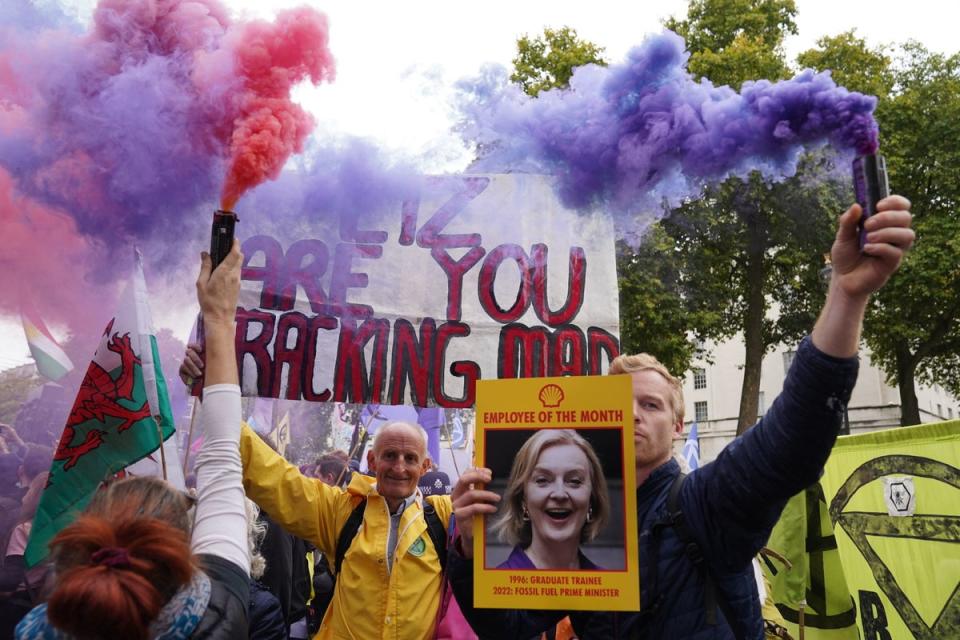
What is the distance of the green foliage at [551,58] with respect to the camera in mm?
12852

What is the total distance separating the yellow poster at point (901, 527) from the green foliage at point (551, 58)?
9.32 meters

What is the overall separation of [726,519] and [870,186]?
0.78 m

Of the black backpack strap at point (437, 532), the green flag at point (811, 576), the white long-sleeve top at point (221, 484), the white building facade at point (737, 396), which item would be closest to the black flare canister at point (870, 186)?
the white long-sleeve top at point (221, 484)

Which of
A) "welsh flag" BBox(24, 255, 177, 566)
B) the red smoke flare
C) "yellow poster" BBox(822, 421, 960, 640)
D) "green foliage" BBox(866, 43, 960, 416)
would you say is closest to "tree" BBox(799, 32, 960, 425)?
"green foliage" BBox(866, 43, 960, 416)

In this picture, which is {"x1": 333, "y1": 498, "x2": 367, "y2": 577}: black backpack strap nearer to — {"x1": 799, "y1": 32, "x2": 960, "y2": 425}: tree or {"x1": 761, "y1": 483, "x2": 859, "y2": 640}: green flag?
{"x1": 761, "y1": 483, "x2": 859, "y2": 640}: green flag

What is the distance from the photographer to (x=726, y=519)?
173cm

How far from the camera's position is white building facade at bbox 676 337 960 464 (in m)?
34.2

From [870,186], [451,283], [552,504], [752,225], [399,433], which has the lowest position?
[552,504]

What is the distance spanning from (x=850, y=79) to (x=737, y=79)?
275 cm

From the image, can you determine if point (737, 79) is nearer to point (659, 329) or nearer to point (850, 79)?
point (850, 79)

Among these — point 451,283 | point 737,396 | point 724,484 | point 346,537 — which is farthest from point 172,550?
point 737,396

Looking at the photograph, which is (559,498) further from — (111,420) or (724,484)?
(111,420)

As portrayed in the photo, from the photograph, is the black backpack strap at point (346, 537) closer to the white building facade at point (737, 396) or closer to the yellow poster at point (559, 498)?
the yellow poster at point (559, 498)

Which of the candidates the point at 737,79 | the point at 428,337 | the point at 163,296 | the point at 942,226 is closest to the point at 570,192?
the point at 428,337
